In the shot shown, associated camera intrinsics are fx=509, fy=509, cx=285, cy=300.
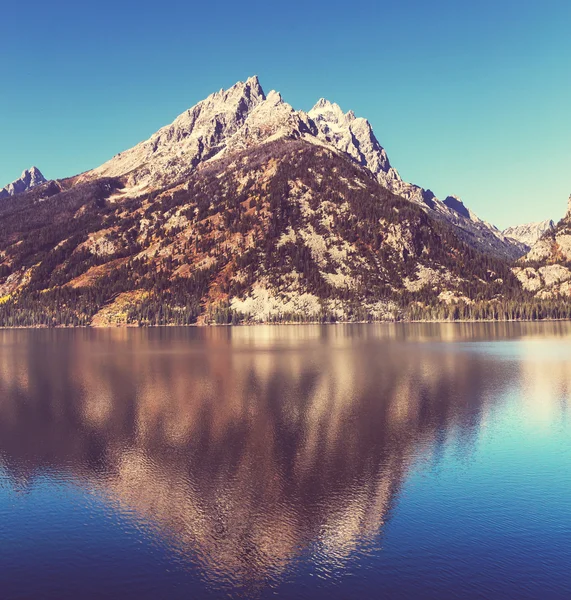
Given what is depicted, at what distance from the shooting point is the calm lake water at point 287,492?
25.8 m

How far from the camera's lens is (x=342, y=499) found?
35.0m

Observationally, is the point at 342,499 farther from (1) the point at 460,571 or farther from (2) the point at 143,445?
(2) the point at 143,445

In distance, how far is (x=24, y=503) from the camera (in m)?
35.6

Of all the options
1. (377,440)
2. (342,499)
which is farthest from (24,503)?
(377,440)

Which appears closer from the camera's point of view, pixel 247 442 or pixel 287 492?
pixel 287 492

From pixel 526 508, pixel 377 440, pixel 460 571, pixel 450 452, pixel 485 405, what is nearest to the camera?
pixel 460 571

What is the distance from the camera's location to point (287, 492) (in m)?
36.2

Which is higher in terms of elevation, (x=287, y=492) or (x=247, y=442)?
(x=247, y=442)

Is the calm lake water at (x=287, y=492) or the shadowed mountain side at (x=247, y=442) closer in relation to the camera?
the calm lake water at (x=287, y=492)

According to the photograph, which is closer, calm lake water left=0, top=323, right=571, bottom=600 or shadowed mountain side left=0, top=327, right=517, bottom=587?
calm lake water left=0, top=323, right=571, bottom=600

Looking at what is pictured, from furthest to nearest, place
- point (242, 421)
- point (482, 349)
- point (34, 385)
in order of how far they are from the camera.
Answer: point (482, 349)
point (34, 385)
point (242, 421)

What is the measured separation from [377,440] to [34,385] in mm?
62691

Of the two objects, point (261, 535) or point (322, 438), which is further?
point (322, 438)

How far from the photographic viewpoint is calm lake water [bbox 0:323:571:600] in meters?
25.8
